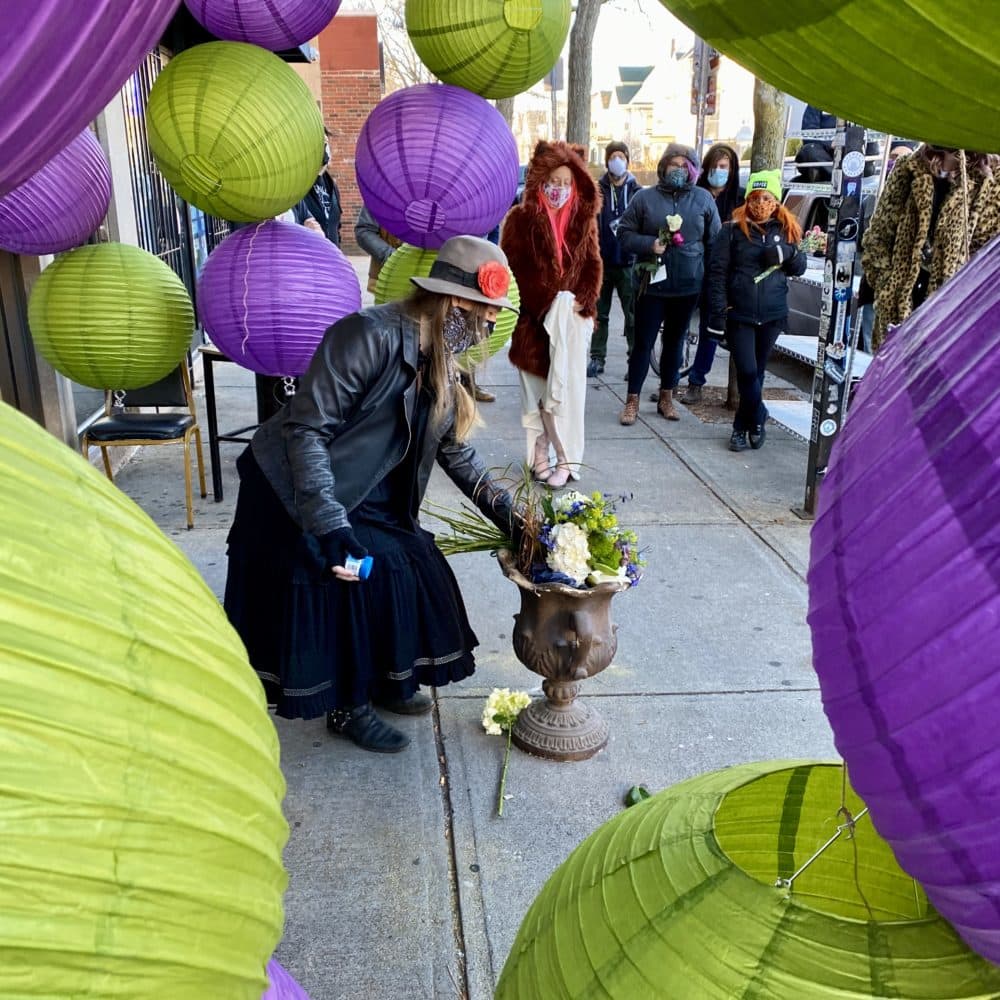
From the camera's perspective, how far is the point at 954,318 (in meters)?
0.69

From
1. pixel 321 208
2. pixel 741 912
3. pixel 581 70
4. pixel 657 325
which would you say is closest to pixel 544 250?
pixel 657 325

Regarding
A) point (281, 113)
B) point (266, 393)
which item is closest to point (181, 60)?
point (281, 113)

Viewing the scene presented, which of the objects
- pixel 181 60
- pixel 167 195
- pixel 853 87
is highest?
pixel 853 87

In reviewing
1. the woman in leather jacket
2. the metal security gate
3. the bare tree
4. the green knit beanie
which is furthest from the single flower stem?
the bare tree

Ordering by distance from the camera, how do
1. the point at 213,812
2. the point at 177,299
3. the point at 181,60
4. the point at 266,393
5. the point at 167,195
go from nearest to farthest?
the point at 213,812 < the point at 181,60 < the point at 177,299 < the point at 266,393 < the point at 167,195

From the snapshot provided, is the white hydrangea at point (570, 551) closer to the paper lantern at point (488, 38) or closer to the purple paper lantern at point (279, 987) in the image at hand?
the paper lantern at point (488, 38)

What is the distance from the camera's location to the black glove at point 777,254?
655 centimetres

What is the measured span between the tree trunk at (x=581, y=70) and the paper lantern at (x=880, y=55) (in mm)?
12805

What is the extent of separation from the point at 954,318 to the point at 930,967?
540 mm

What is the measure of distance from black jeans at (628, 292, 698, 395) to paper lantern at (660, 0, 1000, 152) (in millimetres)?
6686

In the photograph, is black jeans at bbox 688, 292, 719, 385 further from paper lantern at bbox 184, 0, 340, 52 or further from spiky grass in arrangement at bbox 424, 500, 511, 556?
spiky grass in arrangement at bbox 424, 500, 511, 556

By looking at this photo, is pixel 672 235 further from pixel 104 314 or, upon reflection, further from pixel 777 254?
pixel 104 314

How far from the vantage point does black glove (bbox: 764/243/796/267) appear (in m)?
6.55

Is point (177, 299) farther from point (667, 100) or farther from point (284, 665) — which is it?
point (667, 100)
